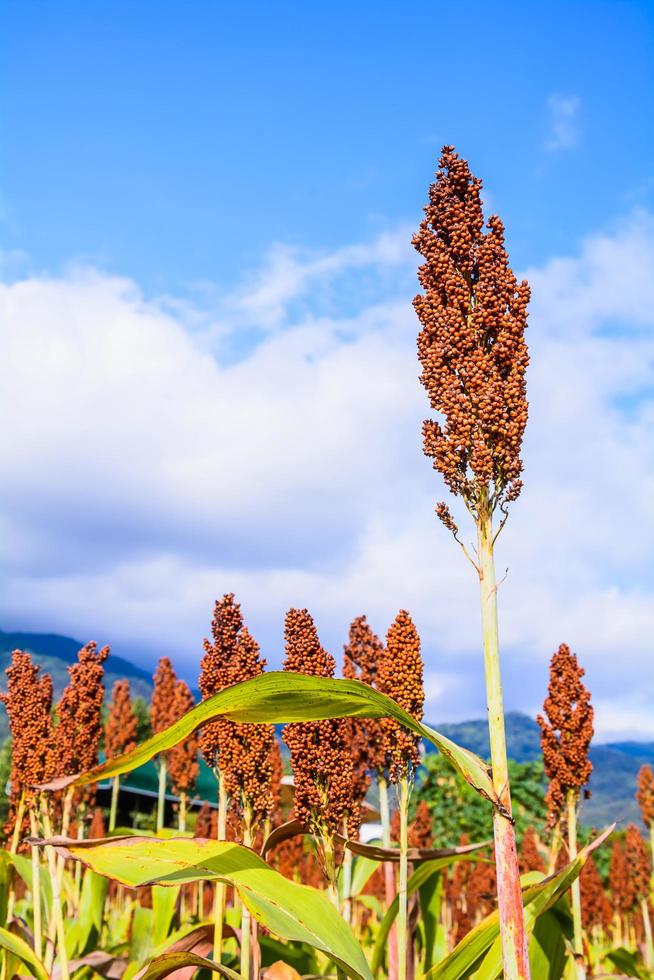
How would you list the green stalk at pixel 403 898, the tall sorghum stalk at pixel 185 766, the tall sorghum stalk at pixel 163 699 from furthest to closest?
1. the tall sorghum stalk at pixel 163 699
2. the tall sorghum stalk at pixel 185 766
3. the green stalk at pixel 403 898

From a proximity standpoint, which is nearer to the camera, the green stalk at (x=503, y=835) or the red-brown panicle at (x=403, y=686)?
the green stalk at (x=503, y=835)

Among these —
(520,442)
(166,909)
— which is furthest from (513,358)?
(166,909)

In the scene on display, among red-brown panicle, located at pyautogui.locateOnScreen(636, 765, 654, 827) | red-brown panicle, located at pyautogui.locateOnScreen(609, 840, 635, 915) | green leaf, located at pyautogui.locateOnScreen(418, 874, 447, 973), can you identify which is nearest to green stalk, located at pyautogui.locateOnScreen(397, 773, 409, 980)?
green leaf, located at pyautogui.locateOnScreen(418, 874, 447, 973)

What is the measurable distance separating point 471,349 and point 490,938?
2365mm

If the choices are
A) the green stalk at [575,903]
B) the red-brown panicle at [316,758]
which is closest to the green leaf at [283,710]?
the red-brown panicle at [316,758]

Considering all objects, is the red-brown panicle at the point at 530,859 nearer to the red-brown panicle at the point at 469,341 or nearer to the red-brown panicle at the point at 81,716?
the red-brown panicle at the point at 81,716

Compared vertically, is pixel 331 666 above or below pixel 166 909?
above

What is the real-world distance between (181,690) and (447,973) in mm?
8654

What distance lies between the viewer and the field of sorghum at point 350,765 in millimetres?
2533

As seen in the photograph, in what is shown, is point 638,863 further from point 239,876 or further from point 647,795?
point 239,876

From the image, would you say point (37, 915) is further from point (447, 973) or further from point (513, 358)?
point (513, 358)

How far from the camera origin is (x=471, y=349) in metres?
3.19

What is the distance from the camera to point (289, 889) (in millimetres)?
2791

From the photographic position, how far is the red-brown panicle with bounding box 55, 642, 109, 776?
6.20 meters
